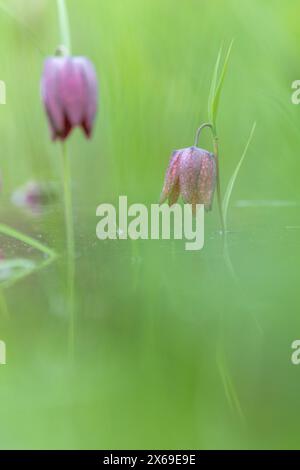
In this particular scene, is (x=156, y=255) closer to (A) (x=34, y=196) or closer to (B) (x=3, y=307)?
(B) (x=3, y=307)

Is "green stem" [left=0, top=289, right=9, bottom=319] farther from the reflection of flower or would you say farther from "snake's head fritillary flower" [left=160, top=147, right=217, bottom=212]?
the reflection of flower

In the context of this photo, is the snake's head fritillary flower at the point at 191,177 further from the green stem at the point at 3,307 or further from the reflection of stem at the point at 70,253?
the green stem at the point at 3,307

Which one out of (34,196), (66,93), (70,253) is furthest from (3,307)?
Result: (34,196)

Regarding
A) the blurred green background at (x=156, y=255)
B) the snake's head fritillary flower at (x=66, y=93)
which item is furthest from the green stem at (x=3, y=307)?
the snake's head fritillary flower at (x=66, y=93)

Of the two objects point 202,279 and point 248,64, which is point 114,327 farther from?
point 248,64

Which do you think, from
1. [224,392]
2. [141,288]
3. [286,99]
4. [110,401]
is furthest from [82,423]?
[286,99]

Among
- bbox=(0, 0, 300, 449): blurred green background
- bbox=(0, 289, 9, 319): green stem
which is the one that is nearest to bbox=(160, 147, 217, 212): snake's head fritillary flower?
bbox=(0, 0, 300, 449): blurred green background

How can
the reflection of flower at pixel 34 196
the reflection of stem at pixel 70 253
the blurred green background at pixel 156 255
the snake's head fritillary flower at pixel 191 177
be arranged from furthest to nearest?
the reflection of flower at pixel 34 196
the snake's head fritillary flower at pixel 191 177
the reflection of stem at pixel 70 253
the blurred green background at pixel 156 255

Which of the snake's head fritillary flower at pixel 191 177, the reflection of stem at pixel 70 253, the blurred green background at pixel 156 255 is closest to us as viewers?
the blurred green background at pixel 156 255
